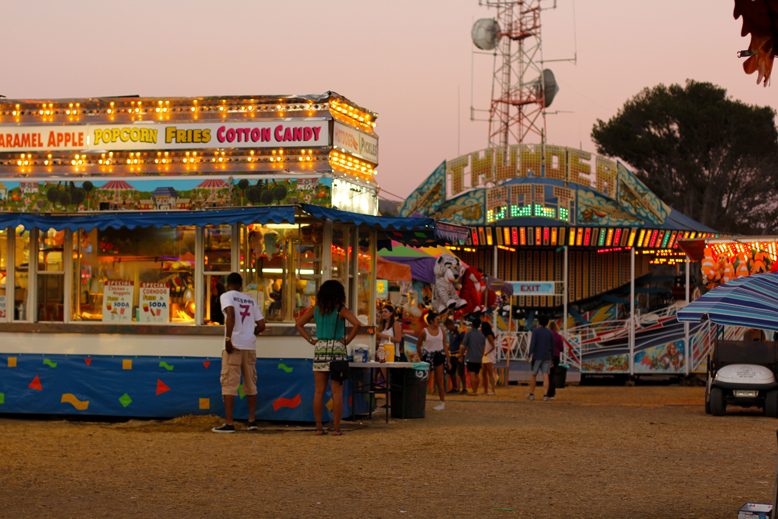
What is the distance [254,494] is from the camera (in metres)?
6.77

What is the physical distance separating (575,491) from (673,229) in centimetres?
1868

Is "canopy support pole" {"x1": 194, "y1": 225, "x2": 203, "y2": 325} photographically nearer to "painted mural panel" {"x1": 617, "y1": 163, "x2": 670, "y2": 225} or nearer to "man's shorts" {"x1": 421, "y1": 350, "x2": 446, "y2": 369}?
"man's shorts" {"x1": 421, "y1": 350, "x2": 446, "y2": 369}

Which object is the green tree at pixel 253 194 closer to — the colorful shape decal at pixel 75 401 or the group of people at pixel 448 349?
the group of people at pixel 448 349

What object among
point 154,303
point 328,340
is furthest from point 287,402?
point 154,303

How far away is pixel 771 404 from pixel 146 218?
9.18 metres

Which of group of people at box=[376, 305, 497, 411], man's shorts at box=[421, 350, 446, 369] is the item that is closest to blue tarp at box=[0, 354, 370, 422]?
group of people at box=[376, 305, 497, 411]

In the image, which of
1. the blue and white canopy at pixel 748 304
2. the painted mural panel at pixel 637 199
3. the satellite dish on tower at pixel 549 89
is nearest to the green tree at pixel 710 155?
the satellite dish on tower at pixel 549 89

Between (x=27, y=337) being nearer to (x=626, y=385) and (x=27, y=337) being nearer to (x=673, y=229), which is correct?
(x=626, y=385)

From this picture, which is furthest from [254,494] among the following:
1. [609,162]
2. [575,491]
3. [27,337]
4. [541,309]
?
[541,309]

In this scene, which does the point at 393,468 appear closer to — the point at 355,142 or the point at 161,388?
the point at 161,388

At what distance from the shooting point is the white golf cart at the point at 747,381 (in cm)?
1347

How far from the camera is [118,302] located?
37.6ft

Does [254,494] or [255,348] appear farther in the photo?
[255,348]

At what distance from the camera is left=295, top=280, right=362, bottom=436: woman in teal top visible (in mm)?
10086
